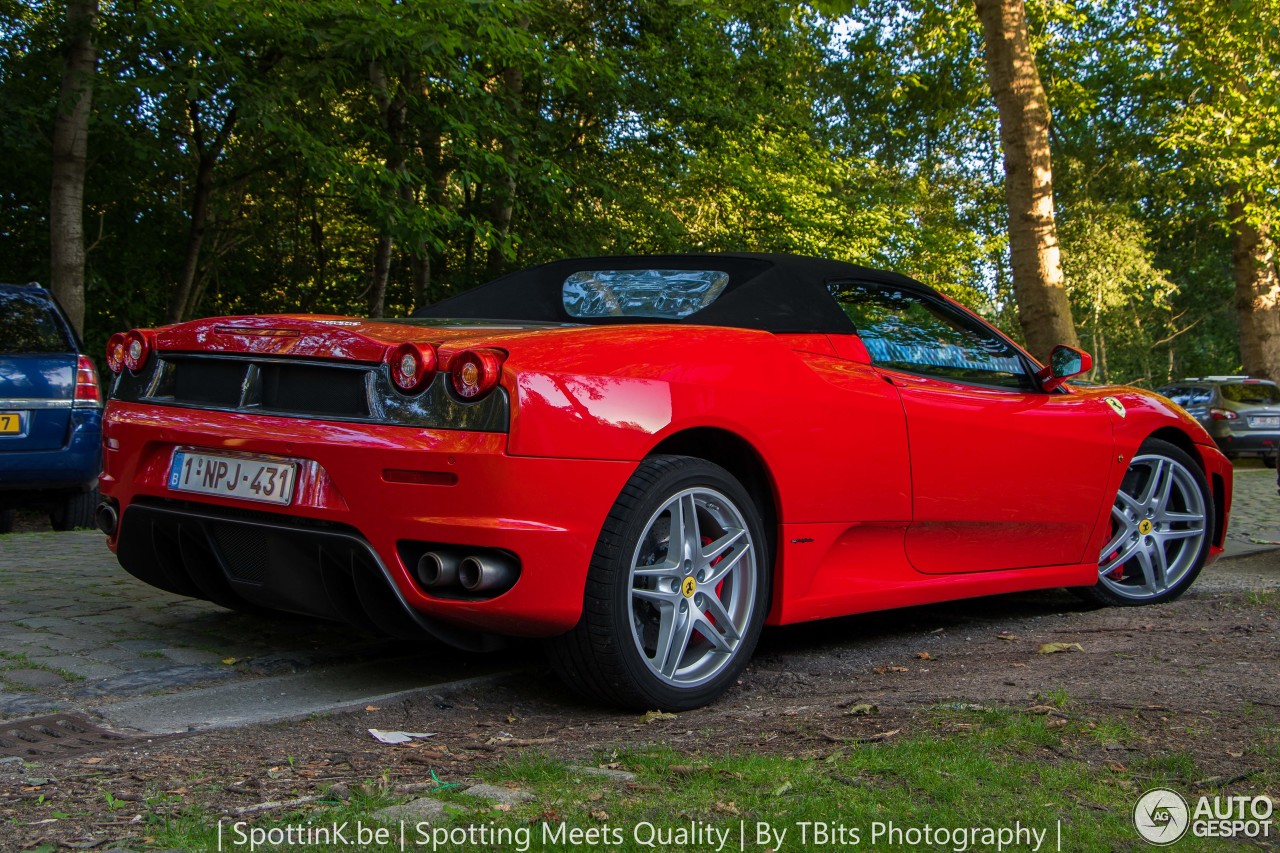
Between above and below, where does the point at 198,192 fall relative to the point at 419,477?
above

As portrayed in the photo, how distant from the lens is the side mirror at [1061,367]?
17.4 ft

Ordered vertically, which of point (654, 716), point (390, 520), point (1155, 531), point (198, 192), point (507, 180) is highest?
point (507, 180)

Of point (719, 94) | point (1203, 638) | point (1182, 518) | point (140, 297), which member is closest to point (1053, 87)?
point (719, 94)

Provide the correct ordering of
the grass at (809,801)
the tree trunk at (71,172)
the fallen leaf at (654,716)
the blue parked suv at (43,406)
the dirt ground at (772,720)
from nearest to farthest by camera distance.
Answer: the grass at (809,801) < the dirt ground at (772,720) < the fallen leaf at (654,716) < the blue parked suv at (43,406) < the tree trunk at (71,172)

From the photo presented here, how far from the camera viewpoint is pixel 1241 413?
2223 cm

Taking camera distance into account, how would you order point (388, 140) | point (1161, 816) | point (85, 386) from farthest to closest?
1. point (388, 140)
2. point (85, 386)
3. point (1161, 816)

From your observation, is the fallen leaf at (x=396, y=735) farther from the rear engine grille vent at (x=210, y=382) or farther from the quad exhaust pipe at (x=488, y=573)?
the rear engine grille vent at (x=210, y=382)

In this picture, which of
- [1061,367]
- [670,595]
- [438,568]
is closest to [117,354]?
[438,568]

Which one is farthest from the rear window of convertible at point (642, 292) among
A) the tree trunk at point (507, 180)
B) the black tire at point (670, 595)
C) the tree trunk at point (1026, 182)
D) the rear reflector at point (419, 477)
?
the tree trunk at point (507, 180)

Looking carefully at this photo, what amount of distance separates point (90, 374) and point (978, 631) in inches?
226

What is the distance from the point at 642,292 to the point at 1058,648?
1983 millimetres

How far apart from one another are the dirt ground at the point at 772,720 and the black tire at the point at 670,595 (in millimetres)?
119

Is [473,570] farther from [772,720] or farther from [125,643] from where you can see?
[125,643]

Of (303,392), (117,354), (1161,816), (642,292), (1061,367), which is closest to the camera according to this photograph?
(1161,816)
